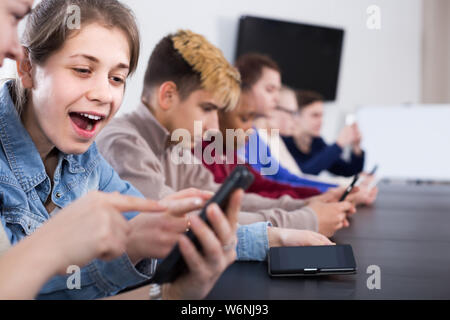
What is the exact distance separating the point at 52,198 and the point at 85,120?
0.11m

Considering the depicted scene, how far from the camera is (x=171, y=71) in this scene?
2.77 ft

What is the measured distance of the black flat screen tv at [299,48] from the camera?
2283 millimetres

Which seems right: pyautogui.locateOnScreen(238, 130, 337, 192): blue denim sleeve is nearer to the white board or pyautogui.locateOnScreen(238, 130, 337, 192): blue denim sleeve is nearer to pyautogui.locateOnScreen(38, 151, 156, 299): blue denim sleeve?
the white board

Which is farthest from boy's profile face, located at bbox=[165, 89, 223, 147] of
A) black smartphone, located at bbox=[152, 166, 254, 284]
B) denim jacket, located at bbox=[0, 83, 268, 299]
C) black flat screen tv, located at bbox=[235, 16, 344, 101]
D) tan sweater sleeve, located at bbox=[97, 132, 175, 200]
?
black flat screen tv, located at bbox=[235, 16, 344, 101]

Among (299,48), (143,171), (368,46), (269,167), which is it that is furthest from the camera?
(368,46)

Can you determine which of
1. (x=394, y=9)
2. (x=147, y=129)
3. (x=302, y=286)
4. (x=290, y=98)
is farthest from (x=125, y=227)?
(x=394, y=9)

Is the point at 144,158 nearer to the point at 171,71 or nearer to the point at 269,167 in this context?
the point at 171,71

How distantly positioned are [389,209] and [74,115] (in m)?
0.82

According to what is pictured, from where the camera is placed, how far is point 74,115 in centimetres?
57

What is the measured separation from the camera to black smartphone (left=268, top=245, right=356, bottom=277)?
509 millimetres

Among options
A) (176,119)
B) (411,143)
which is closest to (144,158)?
(176,119)

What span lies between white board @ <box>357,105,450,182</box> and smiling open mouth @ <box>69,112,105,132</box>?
1591mm

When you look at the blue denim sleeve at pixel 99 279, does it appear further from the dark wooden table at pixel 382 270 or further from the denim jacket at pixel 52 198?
the dark wooden table at pixel 382 270

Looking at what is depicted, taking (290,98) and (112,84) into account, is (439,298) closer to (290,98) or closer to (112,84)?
(112,84)
